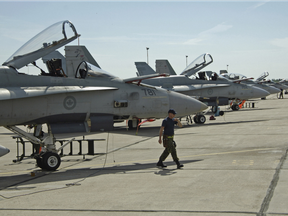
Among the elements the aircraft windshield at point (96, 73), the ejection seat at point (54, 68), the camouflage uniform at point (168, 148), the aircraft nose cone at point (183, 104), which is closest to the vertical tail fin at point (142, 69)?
the aircraft nose cone at point (183, 104)

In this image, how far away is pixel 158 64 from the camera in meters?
34.5

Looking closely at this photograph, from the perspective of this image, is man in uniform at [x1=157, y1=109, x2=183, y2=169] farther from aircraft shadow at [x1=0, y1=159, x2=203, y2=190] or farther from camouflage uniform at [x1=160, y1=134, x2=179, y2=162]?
aircraft shadow at [x1=0, y1=159, x2=203, y2=190]

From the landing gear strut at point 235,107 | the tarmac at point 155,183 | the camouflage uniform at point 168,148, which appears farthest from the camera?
the landing gear strut at point 235,107

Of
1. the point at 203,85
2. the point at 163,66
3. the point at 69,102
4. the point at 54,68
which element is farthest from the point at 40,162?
the point at 163,66

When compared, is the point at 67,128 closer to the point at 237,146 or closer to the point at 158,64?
the point at 237,146

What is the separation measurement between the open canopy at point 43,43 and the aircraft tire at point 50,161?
256 cm

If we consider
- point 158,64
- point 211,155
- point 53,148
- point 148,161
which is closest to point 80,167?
point 53,148

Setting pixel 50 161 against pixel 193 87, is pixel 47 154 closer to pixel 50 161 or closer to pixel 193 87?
pixel 50 161

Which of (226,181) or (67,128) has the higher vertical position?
(67,128)

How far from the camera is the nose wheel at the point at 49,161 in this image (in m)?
9.44

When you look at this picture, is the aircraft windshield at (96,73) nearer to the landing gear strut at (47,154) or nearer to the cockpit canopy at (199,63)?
the landing gear strut at (47,154)

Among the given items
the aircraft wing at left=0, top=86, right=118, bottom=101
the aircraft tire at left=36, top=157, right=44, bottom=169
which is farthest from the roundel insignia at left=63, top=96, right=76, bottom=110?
the aircraft tire at left=36, top=157, right=44, bottom=169

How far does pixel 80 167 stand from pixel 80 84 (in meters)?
2.38

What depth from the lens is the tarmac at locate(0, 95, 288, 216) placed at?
5.74 metres
